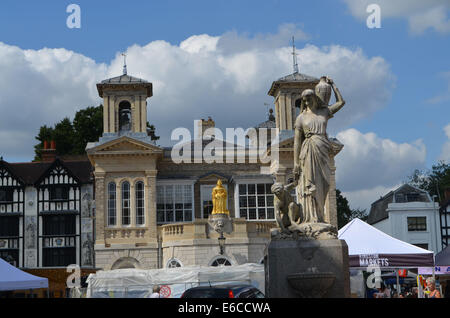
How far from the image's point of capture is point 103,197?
4122cm

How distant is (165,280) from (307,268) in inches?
515

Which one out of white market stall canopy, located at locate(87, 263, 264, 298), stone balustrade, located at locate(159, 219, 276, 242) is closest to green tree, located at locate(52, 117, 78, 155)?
stone balustrade, located at locate(159, 219, 276, 242)

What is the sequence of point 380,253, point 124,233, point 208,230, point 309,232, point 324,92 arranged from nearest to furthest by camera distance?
point 309,232 → point 324,92 → point 380,253 → point 208,230 → point 124,233

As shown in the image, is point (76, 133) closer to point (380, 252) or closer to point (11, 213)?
point (11, 213)

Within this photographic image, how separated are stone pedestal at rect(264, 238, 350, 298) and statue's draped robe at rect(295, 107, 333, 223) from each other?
585mm

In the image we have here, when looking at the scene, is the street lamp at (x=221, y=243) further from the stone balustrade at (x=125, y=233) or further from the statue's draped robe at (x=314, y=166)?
the statue's draped robe at (x=314, y=166)

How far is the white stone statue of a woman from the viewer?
37.6 feet

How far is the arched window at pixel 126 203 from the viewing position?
41469 millimetres

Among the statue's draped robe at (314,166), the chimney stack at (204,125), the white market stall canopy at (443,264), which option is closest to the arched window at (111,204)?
the chimney stack at (204,125)

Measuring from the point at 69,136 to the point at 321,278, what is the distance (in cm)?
5365

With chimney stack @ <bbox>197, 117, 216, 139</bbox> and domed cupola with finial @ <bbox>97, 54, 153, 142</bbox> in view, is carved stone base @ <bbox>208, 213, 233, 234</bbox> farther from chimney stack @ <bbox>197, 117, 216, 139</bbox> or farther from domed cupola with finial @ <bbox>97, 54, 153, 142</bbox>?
chimney stack @ <bbox>197, 117, 216, 139</bbox>

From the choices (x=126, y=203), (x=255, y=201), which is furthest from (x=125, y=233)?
(x=255, y=201)

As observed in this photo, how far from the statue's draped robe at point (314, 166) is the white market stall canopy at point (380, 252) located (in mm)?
5939

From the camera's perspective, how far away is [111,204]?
41.4 m
